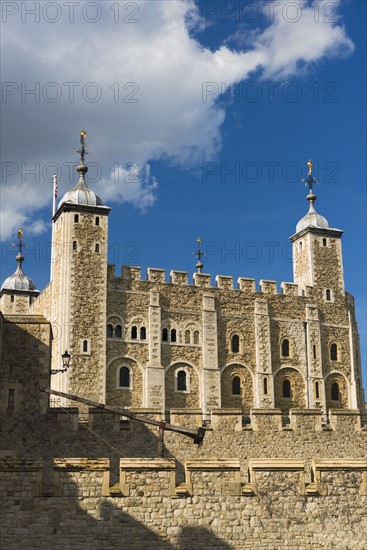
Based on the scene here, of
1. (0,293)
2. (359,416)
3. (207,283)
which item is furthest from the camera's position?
(0,293)

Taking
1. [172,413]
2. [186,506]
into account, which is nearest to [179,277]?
[172,413]

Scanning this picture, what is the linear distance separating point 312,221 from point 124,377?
16906mm

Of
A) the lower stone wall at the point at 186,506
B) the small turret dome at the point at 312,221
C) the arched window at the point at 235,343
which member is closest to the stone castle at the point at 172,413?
the lower stone wall at the point at 186,506

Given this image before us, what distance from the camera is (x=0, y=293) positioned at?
58.1 metres

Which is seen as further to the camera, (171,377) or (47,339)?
(171,377)

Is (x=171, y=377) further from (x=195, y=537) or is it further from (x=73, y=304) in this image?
(x=195, y=537)

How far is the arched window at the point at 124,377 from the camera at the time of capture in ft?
149

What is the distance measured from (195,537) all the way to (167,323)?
3455cm

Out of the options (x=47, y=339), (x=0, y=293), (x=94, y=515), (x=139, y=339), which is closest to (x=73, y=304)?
(x=139, y=339)

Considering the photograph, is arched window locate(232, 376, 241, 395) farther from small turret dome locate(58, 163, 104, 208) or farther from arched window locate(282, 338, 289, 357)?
small turret dome locate(58, 163, 104, 208)

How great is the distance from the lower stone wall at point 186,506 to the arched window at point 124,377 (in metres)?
32.3

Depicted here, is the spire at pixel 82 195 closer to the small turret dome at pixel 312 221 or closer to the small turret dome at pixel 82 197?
the small turret dome at pixel 82 197

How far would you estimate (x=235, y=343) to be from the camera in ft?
160

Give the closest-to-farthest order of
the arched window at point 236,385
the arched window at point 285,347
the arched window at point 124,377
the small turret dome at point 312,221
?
the arched window at point 124,377
the arched window at point 236,385
the arched window at point 285,347
the small turret dome at point 312,221
